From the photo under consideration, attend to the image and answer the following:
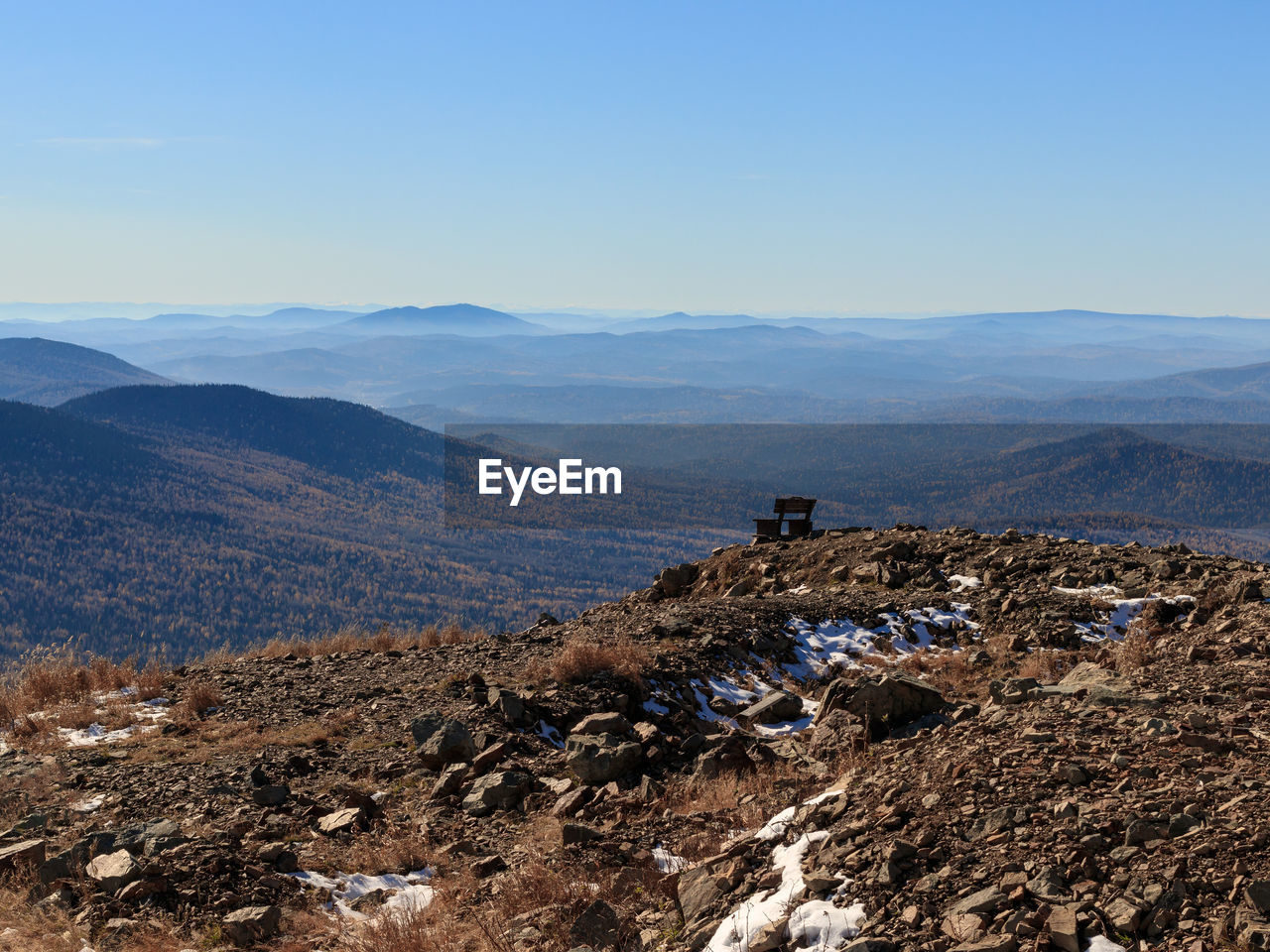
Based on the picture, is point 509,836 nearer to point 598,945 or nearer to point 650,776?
point 650,776

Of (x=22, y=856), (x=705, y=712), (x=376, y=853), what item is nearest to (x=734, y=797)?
(x=705, y=712)

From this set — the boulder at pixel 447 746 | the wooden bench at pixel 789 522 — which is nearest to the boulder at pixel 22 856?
the boulder at pixel 447 746

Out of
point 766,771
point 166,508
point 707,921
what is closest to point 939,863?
point 707,921

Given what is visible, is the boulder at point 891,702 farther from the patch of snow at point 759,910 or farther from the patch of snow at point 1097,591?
the patch of snow at point 1097,591

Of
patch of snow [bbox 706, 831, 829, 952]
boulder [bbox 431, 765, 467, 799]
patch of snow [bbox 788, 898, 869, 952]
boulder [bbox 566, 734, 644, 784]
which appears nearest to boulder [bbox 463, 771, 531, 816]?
boulder [bbox 431, 765, 467, 799]

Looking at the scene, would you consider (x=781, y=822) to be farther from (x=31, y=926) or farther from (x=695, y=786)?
(x=31, y=926)

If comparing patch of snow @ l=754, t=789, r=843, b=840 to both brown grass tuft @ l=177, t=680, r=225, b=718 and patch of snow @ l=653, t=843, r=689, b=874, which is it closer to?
patch of snow @ l=653, t=843, r=689, b=874
